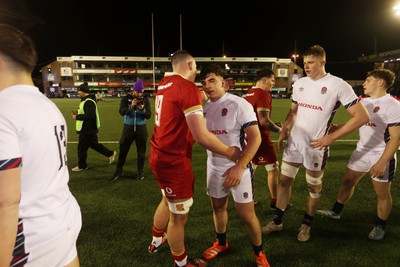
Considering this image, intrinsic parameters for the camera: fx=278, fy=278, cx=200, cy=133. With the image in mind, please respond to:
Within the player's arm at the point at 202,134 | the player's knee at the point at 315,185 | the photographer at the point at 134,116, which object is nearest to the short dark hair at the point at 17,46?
the player's arm at the point at 202,134

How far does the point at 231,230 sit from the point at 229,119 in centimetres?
193

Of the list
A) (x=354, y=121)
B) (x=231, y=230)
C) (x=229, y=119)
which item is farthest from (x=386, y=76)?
(x=231, y=230)

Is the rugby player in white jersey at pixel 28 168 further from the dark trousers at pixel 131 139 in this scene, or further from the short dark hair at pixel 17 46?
the dark trousers at pixel 131 139

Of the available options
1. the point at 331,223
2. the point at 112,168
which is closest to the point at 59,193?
the point at 331,223

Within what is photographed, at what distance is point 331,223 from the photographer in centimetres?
430

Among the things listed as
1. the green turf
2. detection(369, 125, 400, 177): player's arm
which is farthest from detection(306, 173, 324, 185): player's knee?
the green turf

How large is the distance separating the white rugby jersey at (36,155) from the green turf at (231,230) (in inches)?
82.4

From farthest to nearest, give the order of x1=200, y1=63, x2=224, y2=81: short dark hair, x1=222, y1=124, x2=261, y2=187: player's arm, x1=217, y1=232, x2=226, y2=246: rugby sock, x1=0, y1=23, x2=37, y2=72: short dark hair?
x1=217, y1=232, x2=226, y2=246: rugby sock → x1=200, y1=63, x2=224, y2=81: short dark hair → x1=222, y1=124, x2=261, y2=187: player's arm → x1=0, y1=23, x2=37, y2=72: short dark hair

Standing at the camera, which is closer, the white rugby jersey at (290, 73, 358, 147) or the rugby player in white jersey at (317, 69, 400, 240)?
the white rugby jersey at (290, 73, 358, 147)

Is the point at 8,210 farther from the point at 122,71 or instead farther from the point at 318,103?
the point at 122,71

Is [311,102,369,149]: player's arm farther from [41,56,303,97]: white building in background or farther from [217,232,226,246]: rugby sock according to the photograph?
[41,56,303,97]: white building in background

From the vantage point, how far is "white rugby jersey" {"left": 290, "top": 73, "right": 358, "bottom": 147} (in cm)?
336

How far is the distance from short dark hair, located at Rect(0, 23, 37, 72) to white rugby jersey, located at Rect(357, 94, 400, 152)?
12.8ft

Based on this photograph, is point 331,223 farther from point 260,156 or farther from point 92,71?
point 92,71
